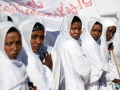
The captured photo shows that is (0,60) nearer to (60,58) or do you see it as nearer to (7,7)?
(60,58)

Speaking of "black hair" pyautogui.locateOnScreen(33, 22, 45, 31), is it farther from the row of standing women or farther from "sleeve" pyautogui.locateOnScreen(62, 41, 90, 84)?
"sleeve" pyautogui.locateOnScreen(62, 41, 90, 84)

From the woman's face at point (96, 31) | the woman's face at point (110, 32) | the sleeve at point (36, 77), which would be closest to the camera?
the sleeve at point (36, 77)

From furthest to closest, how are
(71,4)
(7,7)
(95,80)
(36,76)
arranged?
1. (71,4)
2. (7,7)
3. (95,80)
4. (36,76)

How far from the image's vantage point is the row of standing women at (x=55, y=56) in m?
2.44

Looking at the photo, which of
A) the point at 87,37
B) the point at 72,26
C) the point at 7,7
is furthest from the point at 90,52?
the point at 7,7

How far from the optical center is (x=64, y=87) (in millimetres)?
3559

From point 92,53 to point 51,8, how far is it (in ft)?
4.09

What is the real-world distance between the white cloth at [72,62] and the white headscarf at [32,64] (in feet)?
1.84

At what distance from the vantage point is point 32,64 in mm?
2799

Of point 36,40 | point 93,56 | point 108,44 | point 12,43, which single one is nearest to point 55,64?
point 36,40

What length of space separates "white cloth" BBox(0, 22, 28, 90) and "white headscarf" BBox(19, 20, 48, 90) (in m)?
0.30

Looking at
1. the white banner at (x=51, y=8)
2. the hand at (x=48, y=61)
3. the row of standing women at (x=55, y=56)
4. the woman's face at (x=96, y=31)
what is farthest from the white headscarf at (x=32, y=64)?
the white banner at (x=51, y=8)

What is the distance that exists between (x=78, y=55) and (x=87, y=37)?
0.54 m

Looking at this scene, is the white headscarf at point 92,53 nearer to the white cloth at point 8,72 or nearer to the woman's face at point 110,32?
the woman's face at point 110,32
